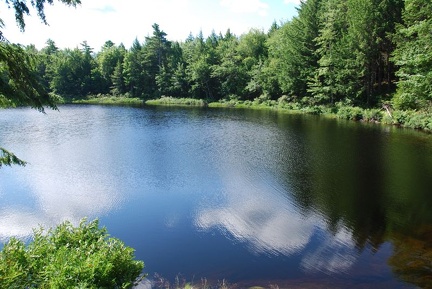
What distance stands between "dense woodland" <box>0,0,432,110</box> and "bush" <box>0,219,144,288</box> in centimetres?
362

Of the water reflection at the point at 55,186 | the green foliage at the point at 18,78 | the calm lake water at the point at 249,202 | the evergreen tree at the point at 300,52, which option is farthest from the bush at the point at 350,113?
the green foliage at the point at 18,78

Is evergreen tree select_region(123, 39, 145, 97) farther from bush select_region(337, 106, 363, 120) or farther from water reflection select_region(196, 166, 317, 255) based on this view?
water reflection select_region(196, 166, 317, 255)

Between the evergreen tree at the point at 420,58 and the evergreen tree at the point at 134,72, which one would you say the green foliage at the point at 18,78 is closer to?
the evergreen tree at the point at 420,58

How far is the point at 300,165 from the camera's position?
21281 millimetres

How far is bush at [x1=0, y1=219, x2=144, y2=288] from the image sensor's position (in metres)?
6.06

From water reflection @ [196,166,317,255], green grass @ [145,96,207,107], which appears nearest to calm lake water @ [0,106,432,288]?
water reflection @ [196,166,317,255]

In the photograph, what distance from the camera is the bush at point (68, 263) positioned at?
19.9 feet

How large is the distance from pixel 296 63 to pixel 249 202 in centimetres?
4407

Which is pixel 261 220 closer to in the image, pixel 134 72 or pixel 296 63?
pixel 296 63

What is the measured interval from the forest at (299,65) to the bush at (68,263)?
147 inches

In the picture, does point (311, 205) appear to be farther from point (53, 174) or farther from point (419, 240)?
point (53, 174)

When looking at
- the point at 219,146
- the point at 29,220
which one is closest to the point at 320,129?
the point at 219,146

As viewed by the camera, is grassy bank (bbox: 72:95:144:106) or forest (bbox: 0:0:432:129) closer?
forest (bbox: 0:0:432:129)

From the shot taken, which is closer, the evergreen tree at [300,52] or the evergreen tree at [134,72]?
the evergreen tree at [300,52]
